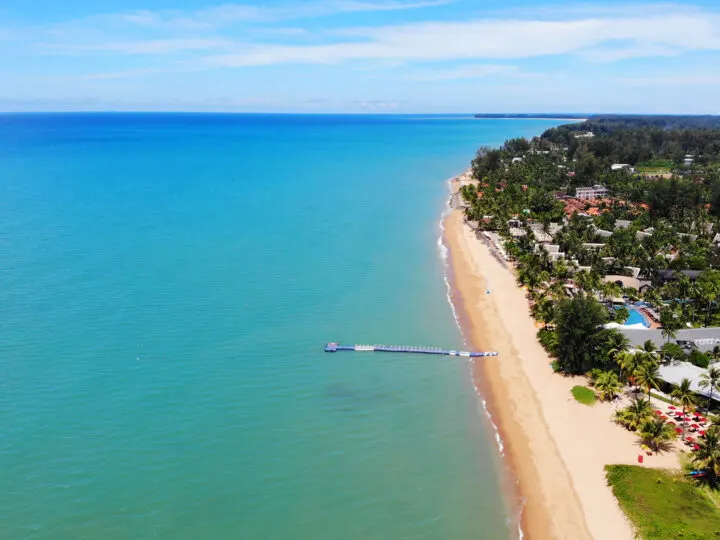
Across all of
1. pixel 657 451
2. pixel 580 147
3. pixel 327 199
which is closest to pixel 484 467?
pixel 657 451

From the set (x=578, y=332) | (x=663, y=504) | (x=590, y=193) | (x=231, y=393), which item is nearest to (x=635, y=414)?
(x=663, y=504)

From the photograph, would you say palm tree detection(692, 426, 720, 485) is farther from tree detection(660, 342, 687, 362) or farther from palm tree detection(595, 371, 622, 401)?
tree detection(660, 342, 687, 362)

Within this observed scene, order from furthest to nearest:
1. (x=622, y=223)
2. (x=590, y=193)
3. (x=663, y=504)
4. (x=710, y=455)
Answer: (x=590, y=193)
(x=622, y=223)
(x=710, y=455)
(x=663, y=504)

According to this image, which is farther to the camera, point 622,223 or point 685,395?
point 622,223

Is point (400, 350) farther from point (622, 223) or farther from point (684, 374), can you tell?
point (622, 223)

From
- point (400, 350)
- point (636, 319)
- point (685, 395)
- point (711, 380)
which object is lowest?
Answer: point (400, 350)

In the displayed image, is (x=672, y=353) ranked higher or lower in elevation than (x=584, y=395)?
higher

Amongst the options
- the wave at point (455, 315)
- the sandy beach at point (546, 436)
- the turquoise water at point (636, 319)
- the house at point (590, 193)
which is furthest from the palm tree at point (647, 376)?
the house at point (590, 193)

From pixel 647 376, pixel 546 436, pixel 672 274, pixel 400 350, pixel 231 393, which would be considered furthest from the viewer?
pixel 672 274
